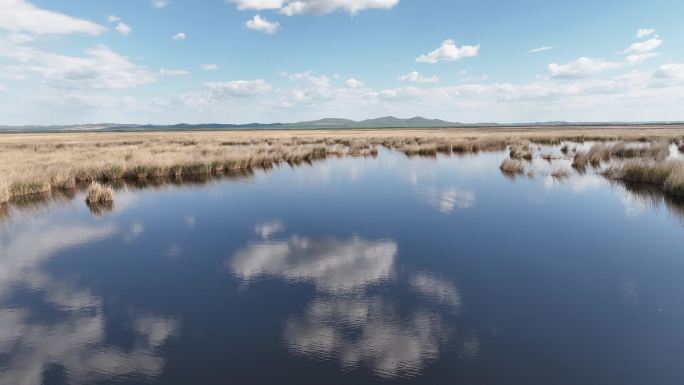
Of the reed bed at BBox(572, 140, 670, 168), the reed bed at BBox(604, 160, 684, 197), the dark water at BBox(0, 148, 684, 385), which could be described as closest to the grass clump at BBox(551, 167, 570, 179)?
the reed bed at BBox(604, 160, 684, 197)

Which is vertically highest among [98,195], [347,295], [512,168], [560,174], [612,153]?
[612,153]

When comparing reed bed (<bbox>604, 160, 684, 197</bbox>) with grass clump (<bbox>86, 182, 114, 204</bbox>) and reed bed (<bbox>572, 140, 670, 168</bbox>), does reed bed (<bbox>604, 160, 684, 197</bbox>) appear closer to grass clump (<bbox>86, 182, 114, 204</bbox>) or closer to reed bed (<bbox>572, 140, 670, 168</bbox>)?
reed bed (<bbox>572, 140, 670, 168</bbox>)

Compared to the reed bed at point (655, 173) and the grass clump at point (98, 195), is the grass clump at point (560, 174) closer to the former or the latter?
the reed bed at point (655, 173)

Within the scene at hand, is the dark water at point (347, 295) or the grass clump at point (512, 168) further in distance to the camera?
the grass clump at point (512, 168)

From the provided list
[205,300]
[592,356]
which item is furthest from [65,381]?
[592,356]

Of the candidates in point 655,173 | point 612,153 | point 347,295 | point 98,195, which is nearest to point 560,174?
point 655,173

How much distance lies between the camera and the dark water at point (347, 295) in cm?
615

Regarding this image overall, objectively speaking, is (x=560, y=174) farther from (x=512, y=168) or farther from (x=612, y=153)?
(x=612, y=153)

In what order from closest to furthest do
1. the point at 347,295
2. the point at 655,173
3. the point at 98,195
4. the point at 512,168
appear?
1. the point at 347,295
2. the point at 98,195
3. the point at 655,173
4. the point at 512,168

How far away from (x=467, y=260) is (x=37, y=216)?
17.3 metres

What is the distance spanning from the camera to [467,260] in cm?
1085

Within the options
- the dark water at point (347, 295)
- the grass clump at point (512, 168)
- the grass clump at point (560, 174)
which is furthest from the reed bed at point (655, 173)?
the grass clump at point (512, 168)

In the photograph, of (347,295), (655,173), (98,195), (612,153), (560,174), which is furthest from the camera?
(612,153)

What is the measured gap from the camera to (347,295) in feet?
28.4
